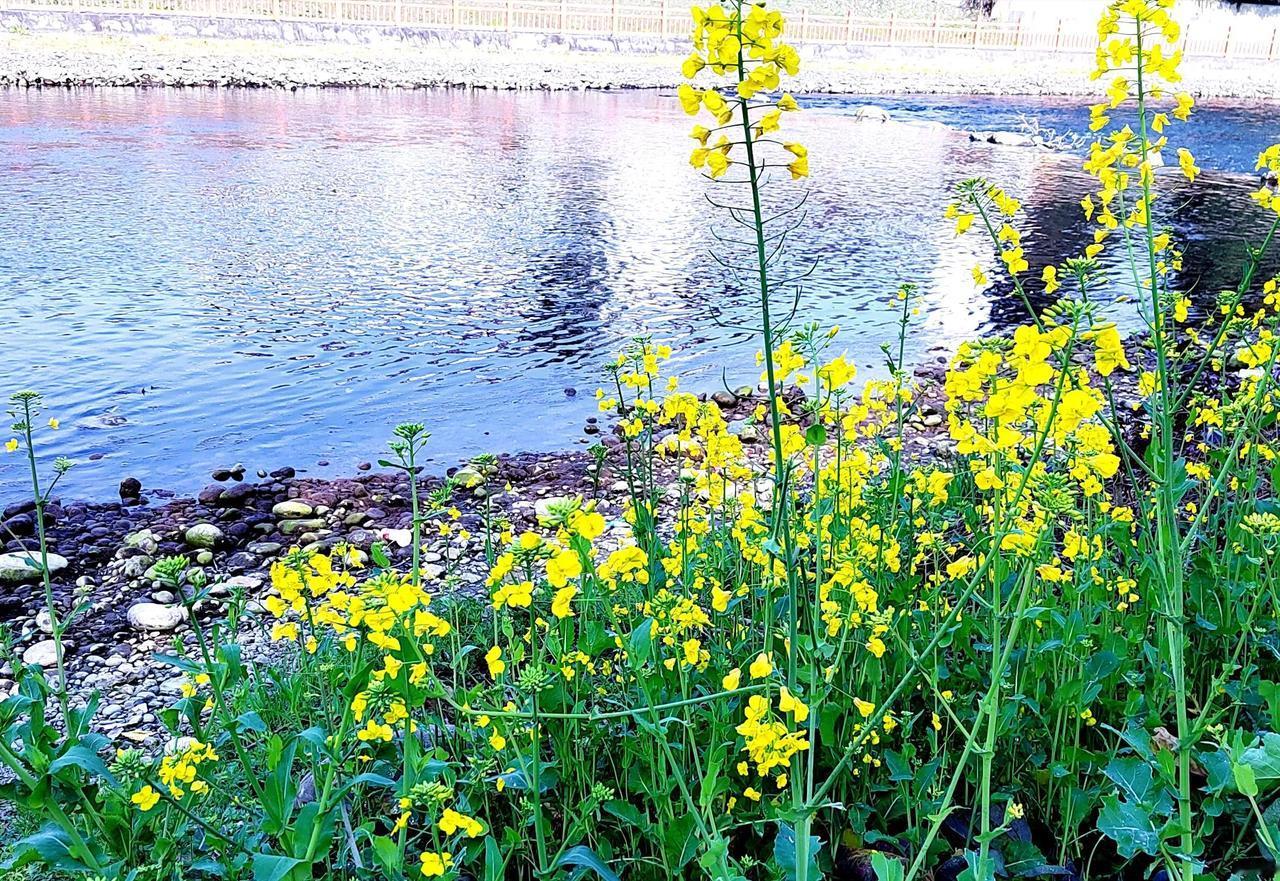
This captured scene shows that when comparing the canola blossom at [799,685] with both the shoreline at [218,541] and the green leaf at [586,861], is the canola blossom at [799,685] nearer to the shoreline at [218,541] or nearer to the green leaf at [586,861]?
the green leaf at [586,861]

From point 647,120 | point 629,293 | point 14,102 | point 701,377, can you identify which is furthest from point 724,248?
point 14,102

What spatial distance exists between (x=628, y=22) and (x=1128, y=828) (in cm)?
4220

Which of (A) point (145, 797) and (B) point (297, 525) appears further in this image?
(B) point (297, 525)

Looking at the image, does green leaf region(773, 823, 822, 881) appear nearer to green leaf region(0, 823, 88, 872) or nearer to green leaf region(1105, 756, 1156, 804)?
green leaf region(1105, 756, 1156, 804)

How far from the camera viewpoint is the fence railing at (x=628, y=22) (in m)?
32.9

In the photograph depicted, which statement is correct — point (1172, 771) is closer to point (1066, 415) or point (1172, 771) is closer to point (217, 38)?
point (1066, 415)

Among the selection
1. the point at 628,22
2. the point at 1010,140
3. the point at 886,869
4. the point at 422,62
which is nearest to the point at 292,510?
the point at 886,869

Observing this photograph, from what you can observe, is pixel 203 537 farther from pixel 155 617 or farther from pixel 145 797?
pixel 145 797

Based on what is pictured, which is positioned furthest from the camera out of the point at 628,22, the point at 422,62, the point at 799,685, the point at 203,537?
the point at 628,22

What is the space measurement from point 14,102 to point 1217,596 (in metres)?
22.6

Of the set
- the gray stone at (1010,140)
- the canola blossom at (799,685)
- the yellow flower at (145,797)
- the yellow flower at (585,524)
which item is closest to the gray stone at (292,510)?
the canola blossom at (799,685)

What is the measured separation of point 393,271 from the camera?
32.2 feet

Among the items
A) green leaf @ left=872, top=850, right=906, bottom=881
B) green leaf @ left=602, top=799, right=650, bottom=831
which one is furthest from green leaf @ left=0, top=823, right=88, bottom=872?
green leaf @ left=872, top=850, right=906, bottom=881

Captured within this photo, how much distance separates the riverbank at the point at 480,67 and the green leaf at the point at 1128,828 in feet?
87.0
